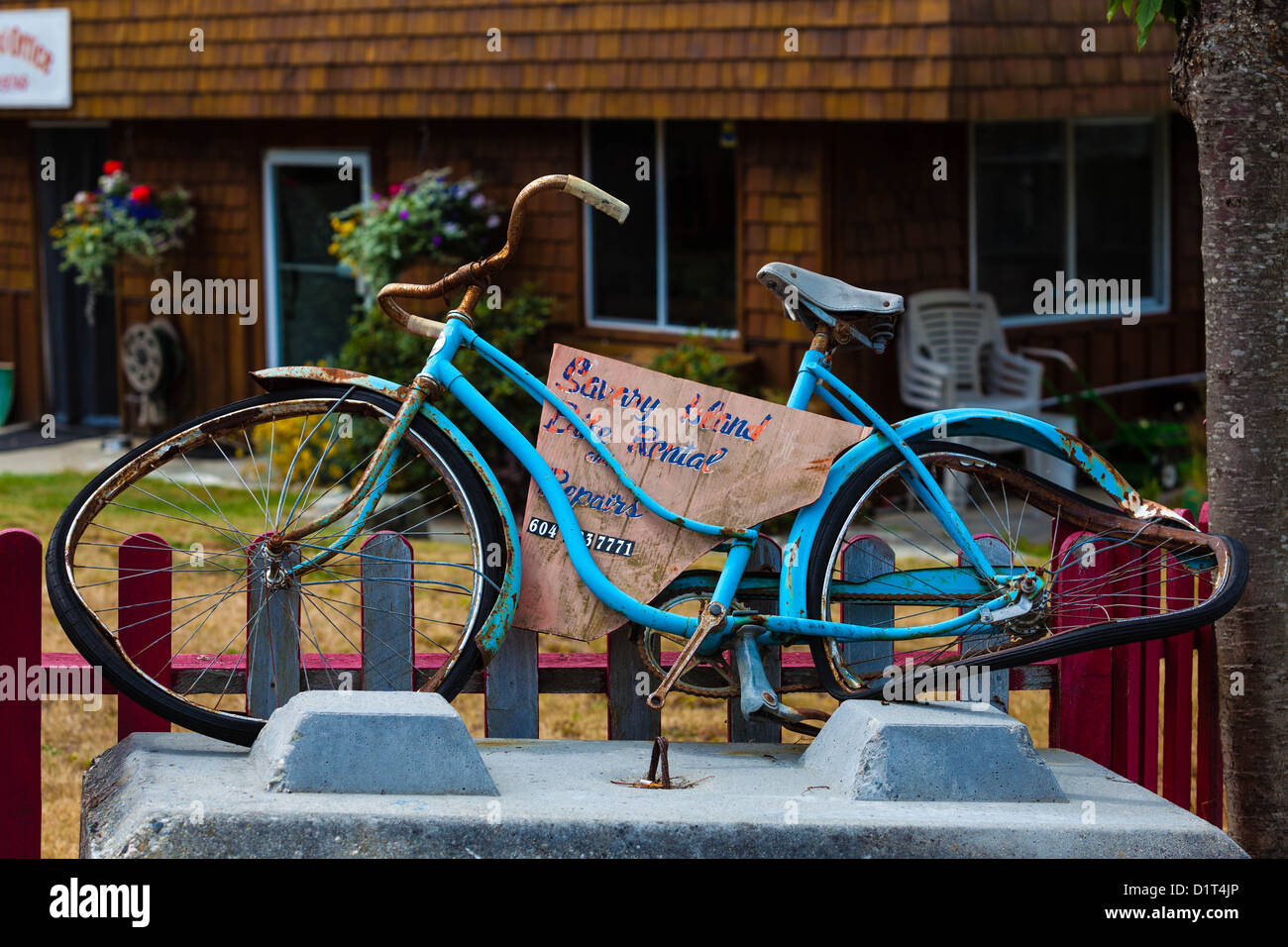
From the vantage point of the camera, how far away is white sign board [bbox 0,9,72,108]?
1228 centimetres

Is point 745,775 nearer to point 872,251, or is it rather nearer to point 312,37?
point 872,251

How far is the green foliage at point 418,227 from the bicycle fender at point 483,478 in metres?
6.41

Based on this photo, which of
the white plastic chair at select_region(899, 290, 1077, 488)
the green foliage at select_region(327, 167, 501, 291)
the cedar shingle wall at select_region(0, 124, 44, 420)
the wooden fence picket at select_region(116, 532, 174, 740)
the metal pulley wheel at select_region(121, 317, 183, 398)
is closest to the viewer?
the wooden fence picket at select_region(116, 532, 174, 740)

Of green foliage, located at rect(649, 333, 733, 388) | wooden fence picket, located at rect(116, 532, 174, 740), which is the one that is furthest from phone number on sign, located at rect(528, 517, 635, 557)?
green foliage, located at rect(649, 333, 733, 388)

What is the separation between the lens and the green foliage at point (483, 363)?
30.2 feet

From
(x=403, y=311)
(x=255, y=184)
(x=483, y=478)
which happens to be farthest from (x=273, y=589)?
(x=255, y=184)

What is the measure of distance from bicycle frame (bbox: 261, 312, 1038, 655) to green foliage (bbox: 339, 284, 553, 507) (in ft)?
16.9

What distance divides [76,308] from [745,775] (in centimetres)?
1100

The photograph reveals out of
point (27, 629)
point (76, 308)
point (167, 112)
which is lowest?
point (27, 629)

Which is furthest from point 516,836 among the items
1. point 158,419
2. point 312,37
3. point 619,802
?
point 158,419

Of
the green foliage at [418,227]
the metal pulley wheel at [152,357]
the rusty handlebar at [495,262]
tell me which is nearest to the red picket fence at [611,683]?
the rusty handlebar at [495,262]

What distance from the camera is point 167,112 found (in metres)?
11.7

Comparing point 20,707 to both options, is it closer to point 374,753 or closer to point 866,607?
point 374,753

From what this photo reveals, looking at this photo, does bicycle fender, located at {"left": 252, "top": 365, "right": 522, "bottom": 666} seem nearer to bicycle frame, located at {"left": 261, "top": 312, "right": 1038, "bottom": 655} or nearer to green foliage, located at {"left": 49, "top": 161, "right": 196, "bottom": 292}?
bicycle frame, located at {"left": 261, "top": 312, "right": 1038, "bottom": 655}
